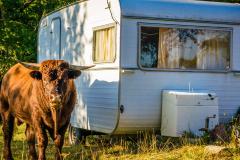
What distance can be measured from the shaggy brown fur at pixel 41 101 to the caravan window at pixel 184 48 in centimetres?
173

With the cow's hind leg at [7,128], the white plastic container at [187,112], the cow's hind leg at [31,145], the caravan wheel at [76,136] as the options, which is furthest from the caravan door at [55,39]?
the white plastic container at [187,112]

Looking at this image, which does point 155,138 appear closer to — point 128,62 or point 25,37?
point 128,62

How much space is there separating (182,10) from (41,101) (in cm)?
339

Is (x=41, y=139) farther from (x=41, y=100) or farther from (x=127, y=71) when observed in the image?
(x=127, y=71)

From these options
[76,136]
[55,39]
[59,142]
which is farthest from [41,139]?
[55,39]

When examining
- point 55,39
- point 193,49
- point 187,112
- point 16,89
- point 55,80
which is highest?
point 55,39

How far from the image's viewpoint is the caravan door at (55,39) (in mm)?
12711

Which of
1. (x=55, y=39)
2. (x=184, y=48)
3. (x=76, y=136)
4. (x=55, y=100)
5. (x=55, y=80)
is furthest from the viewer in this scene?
(x=55, y=39)

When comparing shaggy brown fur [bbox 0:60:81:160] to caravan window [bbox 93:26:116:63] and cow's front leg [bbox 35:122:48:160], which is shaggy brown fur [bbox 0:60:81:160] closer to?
cow's front leg [bbox 35:122:48:160]

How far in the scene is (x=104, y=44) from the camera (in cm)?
1041

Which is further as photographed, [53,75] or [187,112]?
[187,112]

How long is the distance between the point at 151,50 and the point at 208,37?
132cm

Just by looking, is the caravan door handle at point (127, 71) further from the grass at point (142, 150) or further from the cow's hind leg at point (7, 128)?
the cow's hind leg at point (7, 128)

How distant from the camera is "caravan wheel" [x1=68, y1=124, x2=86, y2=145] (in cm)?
1175
